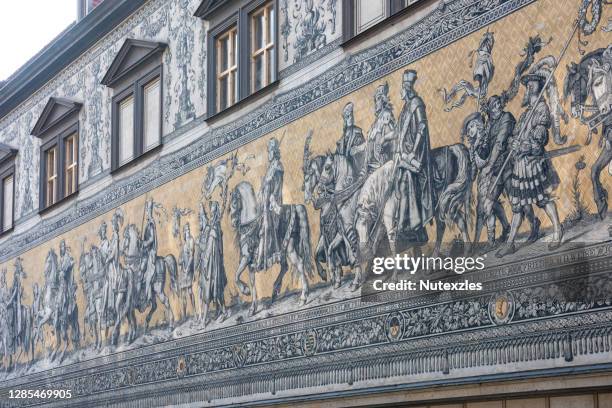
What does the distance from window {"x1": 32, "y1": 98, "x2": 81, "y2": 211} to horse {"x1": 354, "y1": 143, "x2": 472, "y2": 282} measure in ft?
29.1

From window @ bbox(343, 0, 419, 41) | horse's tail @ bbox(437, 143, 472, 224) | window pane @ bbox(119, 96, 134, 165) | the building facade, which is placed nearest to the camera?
the building facade

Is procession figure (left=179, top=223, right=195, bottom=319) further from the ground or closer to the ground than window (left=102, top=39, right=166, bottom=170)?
closer to the ground

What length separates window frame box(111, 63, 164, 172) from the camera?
1730 centimetres

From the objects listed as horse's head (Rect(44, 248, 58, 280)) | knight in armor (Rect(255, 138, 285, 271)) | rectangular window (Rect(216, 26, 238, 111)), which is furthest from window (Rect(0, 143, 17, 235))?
knight in armor (Rect(255, 138, 285, 271))

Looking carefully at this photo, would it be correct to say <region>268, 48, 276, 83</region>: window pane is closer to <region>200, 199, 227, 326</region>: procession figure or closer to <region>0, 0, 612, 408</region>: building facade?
<region>0, 0, 612, 408</region>: building facade

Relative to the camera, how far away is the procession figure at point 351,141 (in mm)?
12305

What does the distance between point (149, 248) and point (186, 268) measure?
131cm

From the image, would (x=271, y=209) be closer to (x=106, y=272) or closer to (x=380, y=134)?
(x=380, y=134)

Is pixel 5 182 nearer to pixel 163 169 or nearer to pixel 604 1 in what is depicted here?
pixel 163 169

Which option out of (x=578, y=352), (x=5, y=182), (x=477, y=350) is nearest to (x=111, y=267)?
(x=5, y=182)

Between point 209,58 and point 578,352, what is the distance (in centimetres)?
800

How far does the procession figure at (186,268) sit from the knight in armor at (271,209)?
72.3 inches

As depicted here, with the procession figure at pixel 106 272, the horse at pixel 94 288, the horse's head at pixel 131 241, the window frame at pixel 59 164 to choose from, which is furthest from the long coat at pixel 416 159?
the window frame at pixel 59 164

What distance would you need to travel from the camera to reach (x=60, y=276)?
794 inches
